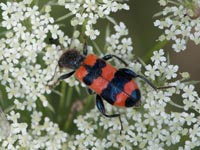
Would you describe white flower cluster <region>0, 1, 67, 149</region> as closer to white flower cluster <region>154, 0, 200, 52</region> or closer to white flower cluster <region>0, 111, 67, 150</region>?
white flower cluster <region>0, 111, 67, 150</region>

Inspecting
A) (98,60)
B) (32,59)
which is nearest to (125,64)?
(98,60)

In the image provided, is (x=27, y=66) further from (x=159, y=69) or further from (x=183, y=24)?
(x=183, y=24)

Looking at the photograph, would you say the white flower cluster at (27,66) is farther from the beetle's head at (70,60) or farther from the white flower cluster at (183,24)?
the white flower cluster at (183,24)

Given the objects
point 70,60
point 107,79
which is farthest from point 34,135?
point 107,79

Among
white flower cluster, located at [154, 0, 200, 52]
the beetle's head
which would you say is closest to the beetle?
the beetle's head

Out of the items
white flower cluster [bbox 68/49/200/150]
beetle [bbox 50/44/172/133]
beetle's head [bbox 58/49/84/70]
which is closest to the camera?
beetle [bbox 50/44/172/133]

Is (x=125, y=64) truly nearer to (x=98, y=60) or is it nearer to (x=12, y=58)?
(x=98, y=60)
